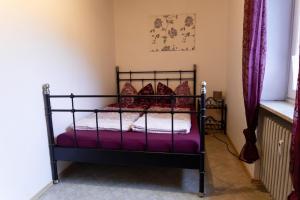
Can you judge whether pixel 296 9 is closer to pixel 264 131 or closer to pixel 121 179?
pixel 264 131

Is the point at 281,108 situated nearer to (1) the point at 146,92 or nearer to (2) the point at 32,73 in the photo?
(2) the point at 32,73

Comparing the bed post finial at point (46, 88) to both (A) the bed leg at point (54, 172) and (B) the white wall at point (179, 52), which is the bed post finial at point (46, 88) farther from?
(B) the white wall at point (179, 52)

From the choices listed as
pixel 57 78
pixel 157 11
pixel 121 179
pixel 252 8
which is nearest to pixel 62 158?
pixel 121 179

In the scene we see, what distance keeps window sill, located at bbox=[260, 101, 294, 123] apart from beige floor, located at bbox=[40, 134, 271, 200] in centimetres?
79

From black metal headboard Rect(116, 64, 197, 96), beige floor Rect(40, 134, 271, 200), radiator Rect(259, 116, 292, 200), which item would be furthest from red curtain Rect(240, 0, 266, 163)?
black metal headboard Rect(116, 64, 197, 96)

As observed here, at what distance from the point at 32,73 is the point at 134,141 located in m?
1.09

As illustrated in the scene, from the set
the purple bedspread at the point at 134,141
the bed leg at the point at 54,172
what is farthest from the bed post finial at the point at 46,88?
the bed leg at the point at 54,172

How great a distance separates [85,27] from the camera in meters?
3.05

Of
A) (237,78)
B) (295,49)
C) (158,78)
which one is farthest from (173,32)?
(295,49)

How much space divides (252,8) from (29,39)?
1934 mm

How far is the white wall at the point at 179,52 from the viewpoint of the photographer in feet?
12.3

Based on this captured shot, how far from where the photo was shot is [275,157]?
1.83 metres

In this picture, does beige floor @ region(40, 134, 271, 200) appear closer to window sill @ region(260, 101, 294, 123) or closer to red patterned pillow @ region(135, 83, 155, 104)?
window sill @ region(260, 101, 294, 123)

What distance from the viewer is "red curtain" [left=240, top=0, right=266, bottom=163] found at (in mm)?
1950
